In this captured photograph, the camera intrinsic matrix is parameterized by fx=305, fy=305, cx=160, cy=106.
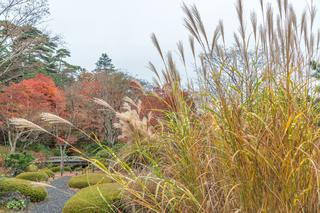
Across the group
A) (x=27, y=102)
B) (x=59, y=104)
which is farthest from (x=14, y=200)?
(x=59, y=104)

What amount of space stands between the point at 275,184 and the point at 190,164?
1.77ft

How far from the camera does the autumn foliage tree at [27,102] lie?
585 inches

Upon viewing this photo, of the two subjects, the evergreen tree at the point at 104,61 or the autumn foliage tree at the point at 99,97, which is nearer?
the autumn foliage tree at the point at 99,97

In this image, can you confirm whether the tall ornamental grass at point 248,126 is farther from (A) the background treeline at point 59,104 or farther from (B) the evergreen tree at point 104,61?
(B) the evergreen tree at point 104,61

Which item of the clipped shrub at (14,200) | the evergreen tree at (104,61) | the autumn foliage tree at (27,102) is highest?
the evergreen tree at (104,61)

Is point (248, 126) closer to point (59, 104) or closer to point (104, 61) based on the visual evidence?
point (59, 104)

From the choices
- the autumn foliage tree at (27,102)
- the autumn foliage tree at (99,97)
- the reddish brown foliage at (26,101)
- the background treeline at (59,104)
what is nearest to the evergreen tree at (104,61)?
the background treeline at (59,104)

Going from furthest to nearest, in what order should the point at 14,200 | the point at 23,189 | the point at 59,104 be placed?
the point at 59,104 → the point at 23,189 → the point at 14,200

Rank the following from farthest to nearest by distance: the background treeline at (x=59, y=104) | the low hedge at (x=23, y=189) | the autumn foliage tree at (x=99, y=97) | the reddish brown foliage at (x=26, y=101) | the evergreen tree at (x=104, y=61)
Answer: the evergreen tree at (x=104, y=61), the autumn foliage tree at (x=99, y=97), the background treeline at (x=59, y=104), the reddish brown foliage at (x=26, y=101), the low hedge at (x=23, y=189)

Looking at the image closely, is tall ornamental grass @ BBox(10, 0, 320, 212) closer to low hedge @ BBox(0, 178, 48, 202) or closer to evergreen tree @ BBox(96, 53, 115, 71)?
low hedge @ BBox(0, 178, 48, 202)

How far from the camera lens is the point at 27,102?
1509 cm

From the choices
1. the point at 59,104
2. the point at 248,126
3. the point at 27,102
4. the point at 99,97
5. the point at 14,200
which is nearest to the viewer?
the point at 248,126

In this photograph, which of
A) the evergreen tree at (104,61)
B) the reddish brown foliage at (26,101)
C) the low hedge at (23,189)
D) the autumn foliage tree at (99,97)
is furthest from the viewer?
the evergreen tree at (104,61)

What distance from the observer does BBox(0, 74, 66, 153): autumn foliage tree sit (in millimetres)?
14858
